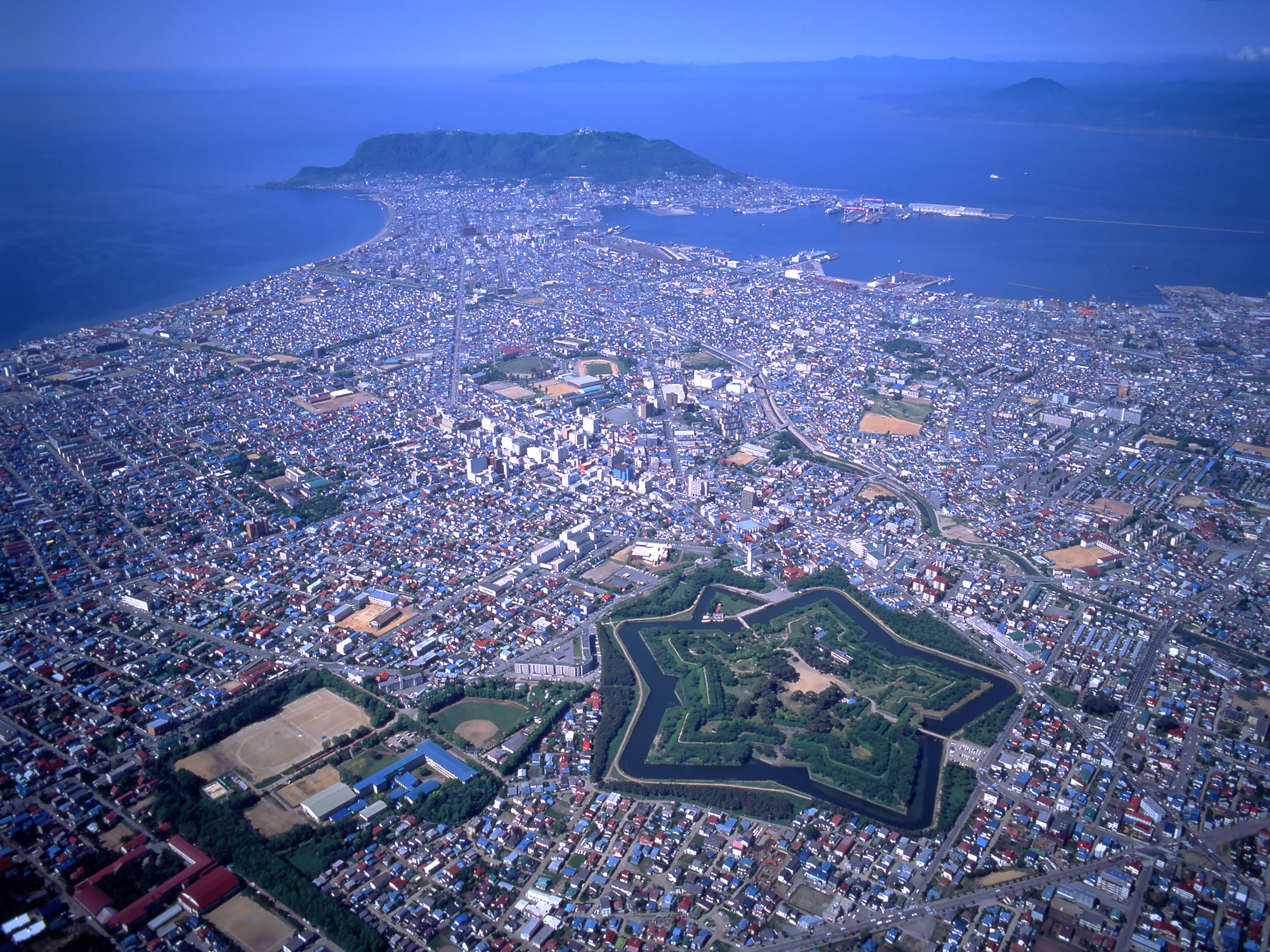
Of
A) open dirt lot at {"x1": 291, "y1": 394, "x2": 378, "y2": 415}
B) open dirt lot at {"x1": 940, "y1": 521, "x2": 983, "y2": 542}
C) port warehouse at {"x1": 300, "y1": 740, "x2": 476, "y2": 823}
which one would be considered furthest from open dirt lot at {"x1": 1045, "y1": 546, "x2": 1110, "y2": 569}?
open dirt lot at {"x1": 291, "y1": 394, "x2": 378, "y2": 415}

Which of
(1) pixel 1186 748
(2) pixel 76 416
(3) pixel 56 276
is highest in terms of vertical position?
(3) pixel 56 276

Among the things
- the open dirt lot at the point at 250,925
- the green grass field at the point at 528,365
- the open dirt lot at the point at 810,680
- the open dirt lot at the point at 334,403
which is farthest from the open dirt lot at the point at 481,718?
the green grass field at the point at 528,365

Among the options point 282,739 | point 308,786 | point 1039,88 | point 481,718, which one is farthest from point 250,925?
point 1039,88

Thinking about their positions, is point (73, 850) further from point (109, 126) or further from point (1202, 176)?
point (109, 126)

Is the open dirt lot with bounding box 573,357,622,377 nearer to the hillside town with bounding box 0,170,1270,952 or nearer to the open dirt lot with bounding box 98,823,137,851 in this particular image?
the hillside town with bounding box 0,170,1270,952

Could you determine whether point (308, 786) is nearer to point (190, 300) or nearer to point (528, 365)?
point (528, 365)

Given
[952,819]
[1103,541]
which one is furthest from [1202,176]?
[952,819]

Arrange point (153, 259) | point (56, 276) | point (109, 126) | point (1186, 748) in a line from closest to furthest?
point (1186, 748), point (56, 276), point (153, 259), point (109, 126)
